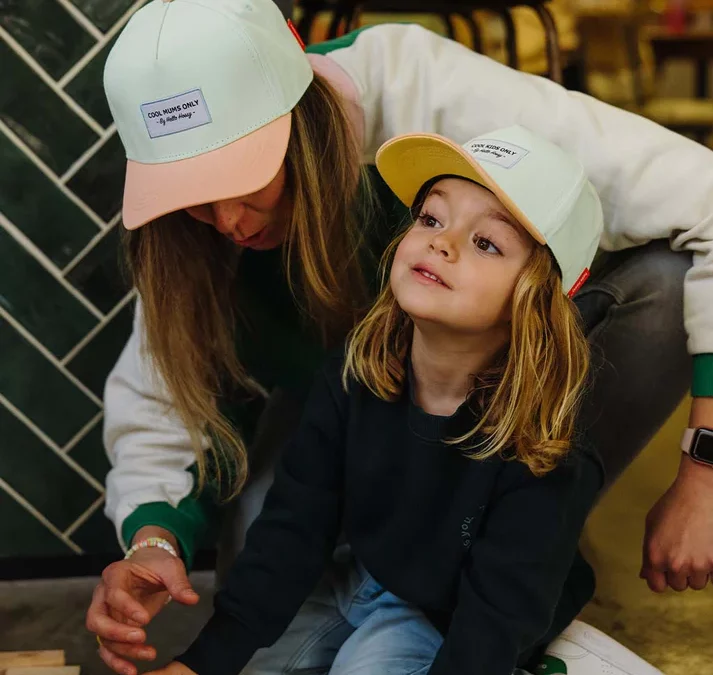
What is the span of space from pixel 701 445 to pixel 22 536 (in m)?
1.05

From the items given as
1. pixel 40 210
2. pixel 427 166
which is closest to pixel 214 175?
pixel 427 166

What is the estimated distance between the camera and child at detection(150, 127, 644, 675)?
2.75ft

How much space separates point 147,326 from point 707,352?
648 mm

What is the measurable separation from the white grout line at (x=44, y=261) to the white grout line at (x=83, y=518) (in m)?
0.31

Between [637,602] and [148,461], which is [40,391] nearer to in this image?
[148,461]

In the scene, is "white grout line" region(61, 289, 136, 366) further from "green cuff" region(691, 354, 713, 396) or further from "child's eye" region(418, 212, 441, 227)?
"green cuff" region(691, 354, 713, 396)

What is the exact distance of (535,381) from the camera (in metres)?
0.87

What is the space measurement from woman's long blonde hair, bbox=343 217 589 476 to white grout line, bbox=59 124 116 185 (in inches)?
25.2

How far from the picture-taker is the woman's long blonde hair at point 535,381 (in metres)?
0.85

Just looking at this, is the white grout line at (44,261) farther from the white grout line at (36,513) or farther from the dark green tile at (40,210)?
the white grout line at (36,513)

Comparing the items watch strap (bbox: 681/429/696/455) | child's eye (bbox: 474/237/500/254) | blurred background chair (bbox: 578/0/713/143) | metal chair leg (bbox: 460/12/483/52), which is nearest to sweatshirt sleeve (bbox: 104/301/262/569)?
child's eye (bbox: 474/237/500/254)

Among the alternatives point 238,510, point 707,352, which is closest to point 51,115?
point 238,510

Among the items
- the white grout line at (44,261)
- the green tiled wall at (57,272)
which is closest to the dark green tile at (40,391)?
the green tiled wall at (57,272)

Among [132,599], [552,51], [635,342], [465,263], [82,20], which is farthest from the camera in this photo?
[552,51]
